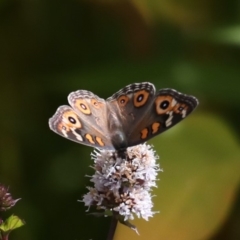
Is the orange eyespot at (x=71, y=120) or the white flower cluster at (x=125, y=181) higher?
the orange eyespot at (x=71, y=120)

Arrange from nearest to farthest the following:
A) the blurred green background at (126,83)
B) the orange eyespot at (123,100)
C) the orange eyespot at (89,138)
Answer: the orange eyespot at (89,138) → the orange eyespot at (123,100) → the blurred green background at (126,83)

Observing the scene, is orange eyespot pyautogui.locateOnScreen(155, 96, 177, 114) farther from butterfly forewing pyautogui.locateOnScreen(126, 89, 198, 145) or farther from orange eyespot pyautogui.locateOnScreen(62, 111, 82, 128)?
orange eyespot pyautogui.locateOnScreen(62, 111, 82, 128)

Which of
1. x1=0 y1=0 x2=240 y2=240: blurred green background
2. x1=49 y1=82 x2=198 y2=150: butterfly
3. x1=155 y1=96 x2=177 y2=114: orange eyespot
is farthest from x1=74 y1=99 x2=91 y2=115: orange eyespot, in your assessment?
x1=0 y1=0 x2=240 y2=240: blurred green background

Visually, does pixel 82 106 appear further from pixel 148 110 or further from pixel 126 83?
pixel 126 83

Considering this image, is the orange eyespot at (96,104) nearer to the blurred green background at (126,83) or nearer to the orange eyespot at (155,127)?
the orange eyespot at (155,127)

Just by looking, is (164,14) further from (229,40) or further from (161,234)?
(161,234)

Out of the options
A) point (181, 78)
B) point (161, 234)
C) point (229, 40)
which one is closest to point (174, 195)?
point (161, 234)

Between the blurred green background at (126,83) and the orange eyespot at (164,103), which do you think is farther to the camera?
the blurred green background at (126,83)

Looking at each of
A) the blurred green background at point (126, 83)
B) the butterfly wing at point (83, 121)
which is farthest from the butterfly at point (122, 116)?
the blurred green background at point (126, 83)
